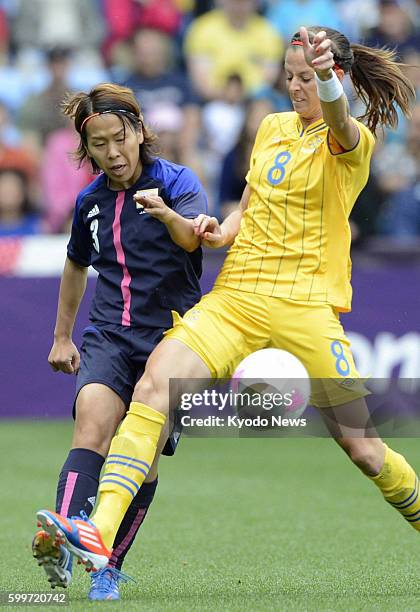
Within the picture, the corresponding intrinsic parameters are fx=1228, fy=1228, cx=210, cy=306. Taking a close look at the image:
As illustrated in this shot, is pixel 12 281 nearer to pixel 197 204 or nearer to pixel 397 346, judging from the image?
pixel 397 346

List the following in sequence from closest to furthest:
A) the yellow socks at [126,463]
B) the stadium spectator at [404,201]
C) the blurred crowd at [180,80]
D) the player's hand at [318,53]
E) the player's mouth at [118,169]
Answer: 1. the yellow socks at [126,463]
2. the player's hand at [318,53]
3. the player's mouth at [118,169]
4. the stadium spectator at [404,201]
5. the blurred crowd at [180,80]

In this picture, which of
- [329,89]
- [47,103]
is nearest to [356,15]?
[47,103]

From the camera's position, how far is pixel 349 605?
473cm

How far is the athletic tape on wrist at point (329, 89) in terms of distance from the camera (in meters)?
4.72

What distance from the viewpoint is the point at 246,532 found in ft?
22.3

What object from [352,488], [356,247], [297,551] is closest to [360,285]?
[356,247]

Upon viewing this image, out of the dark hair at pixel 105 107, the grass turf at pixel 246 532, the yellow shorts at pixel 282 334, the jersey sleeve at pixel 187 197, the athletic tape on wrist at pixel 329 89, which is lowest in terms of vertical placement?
the grass turf at pixel 246 532

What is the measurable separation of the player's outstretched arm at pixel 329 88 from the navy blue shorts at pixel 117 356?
111 centimetres

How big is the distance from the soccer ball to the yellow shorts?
0.05 meters

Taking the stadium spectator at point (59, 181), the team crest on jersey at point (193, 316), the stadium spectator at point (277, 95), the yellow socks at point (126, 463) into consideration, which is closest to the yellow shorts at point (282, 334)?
the team crest on jersey at point (193, 316)

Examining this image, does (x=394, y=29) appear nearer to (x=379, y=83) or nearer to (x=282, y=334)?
(x=379, y=83)

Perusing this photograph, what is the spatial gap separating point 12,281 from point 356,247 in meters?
3.03

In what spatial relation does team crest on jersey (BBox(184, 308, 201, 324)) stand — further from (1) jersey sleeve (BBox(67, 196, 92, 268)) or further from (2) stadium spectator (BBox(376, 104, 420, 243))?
(2) stadium spectator (BBox(376, 104, 420, 243))

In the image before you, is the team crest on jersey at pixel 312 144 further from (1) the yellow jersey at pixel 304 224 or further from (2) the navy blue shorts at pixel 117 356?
(2) the navy blue shorts at pixel 117 356
